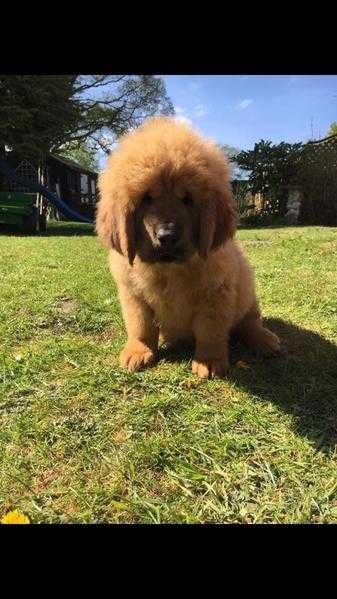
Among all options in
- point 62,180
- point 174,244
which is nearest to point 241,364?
point 174,244

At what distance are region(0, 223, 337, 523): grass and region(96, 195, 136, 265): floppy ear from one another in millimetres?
757

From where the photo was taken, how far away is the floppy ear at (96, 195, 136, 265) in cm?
270

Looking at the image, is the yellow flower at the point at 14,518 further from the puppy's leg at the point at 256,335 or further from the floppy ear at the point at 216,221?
the puppy's leg at the point at 256,335

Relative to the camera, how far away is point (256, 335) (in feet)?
11.1

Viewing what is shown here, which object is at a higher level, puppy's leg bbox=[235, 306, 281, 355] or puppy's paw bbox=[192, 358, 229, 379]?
puppy's leg bbox=[235, 306, 281, 355]

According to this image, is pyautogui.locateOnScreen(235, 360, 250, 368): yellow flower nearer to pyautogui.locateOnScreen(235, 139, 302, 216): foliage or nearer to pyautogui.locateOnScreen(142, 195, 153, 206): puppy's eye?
pyautogui.locateOnScreen(142, 195, 153, 206): puppy's eye

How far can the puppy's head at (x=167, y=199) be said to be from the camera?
260 centimetres

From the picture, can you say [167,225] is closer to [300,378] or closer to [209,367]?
[209,367]

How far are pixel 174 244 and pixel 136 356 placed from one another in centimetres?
85

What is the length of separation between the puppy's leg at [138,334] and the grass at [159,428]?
0.08 m

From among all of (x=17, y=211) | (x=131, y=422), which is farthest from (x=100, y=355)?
(x=17, y=211)

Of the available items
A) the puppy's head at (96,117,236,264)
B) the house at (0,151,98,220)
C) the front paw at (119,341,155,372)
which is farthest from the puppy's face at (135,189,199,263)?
the house at (0,151,98,220)

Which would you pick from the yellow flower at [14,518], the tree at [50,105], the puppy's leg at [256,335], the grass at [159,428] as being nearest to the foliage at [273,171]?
the tree at [50,105]
